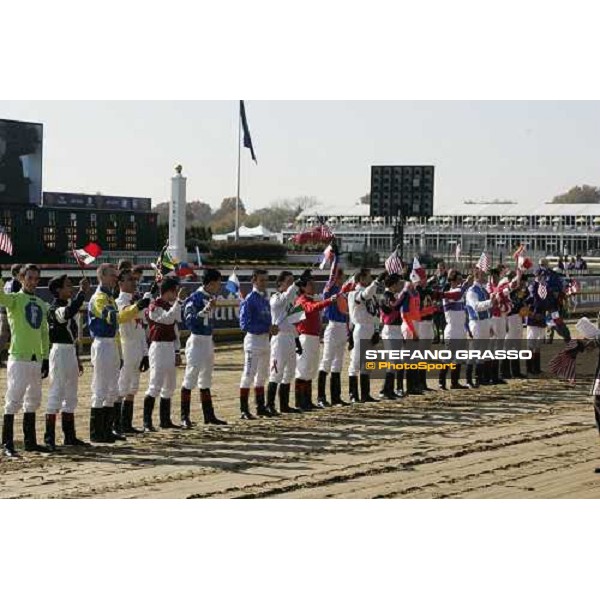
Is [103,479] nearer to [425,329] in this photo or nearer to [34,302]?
[34,302]

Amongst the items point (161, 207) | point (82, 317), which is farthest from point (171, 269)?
point (161, 207)

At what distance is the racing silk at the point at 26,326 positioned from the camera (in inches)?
415

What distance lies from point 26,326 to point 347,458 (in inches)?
124

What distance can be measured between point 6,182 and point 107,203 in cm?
366

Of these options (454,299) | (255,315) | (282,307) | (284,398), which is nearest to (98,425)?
(255,315)

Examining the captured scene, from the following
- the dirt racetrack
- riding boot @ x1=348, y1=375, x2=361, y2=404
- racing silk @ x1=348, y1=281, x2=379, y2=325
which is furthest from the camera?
riding boot @ x1=348, y1=375, x2=361, y2=404

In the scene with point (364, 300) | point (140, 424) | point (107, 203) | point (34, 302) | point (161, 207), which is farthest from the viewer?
point (161, 207)

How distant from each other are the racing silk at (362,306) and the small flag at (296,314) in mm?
964

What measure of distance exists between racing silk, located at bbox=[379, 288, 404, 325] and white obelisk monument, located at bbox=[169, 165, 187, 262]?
1825cm

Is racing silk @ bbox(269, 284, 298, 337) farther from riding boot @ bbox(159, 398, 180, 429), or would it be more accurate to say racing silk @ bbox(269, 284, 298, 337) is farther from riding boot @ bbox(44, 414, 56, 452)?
riding boot @ bbox(44, 414, 56, 452)

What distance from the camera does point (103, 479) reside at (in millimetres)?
9500

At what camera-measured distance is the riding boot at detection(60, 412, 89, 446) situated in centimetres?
1099

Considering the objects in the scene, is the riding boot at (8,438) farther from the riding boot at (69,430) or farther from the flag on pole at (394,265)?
the flag on pole at (394,265)

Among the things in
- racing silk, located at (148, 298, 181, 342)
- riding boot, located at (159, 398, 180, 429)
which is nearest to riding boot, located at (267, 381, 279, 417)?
riding boot, located at (159, 398, 180, 429)
